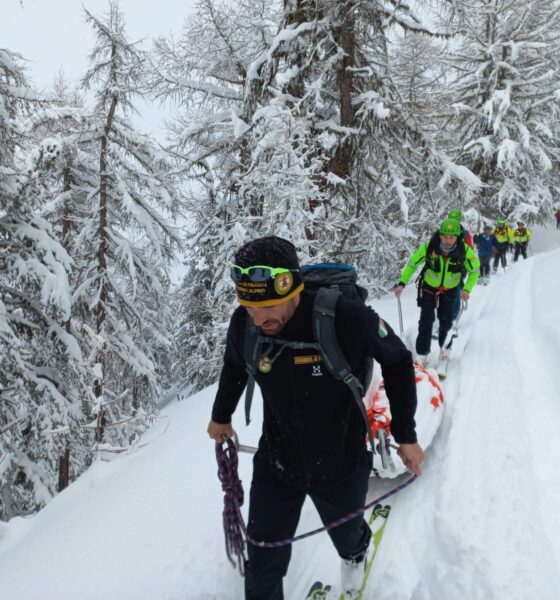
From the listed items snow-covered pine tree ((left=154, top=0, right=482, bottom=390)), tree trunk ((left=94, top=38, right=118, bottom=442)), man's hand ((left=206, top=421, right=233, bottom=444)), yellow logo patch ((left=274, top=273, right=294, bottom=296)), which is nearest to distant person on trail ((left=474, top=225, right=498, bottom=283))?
snow-covered pine tree ((left=154, top=0, right=482, bottom=390))

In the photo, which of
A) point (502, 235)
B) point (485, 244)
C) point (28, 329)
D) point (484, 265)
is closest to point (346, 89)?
point (485, 244)

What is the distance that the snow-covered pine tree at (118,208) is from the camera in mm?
11883

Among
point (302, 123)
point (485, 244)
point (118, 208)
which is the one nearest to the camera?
point (302, 123)

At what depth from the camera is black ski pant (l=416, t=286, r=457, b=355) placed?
7082 millimetres

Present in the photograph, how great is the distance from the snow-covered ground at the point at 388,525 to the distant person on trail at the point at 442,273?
1254 mm

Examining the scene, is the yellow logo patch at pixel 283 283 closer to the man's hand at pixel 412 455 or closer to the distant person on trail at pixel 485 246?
the man's hand at pixel 412 455

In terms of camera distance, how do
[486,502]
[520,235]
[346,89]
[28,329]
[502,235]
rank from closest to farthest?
[486,502] → [28,329] → [346,89] → [502,235] → [520,235]

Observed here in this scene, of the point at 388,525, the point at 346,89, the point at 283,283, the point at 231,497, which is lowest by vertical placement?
the point at 388,525

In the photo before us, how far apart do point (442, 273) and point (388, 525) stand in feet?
13.7

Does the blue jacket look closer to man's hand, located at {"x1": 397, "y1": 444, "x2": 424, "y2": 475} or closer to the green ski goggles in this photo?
Result: man's hand, located at {"x1": 397, "y1": 444, "x2": 424, "y2": 475}

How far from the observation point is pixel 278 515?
2.62m

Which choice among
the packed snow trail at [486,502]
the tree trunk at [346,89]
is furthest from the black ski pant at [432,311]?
the tree trunk at [346,89]

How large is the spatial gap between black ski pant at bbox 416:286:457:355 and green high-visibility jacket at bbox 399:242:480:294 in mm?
138

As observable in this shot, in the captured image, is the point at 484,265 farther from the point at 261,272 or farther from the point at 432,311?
the point at 261,272
